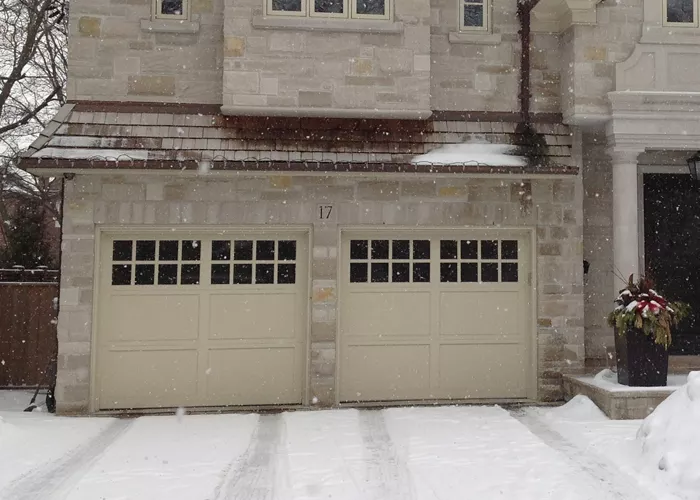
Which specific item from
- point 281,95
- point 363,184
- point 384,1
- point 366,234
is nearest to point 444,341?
point 366,234

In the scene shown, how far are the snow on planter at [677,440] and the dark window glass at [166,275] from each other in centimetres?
526

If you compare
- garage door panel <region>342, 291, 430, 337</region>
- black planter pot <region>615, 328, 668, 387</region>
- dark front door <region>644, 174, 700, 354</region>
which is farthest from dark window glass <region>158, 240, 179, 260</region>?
dark front door <region>644, 174, 700, 354</region>

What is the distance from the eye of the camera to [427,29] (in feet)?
24.0

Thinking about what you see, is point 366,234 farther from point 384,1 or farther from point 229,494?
point 229,494

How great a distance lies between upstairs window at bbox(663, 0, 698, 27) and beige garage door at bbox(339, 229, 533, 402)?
3284 mm

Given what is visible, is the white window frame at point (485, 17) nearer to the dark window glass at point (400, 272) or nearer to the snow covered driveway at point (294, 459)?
the dark window glass at point (400, 272)

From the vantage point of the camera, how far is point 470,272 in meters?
7.63

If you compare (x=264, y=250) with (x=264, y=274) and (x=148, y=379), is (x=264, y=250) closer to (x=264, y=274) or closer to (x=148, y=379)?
(x=264, y=274)

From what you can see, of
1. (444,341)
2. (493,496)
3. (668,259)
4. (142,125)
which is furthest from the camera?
(668,259)

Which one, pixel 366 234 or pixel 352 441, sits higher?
pixel 366 234

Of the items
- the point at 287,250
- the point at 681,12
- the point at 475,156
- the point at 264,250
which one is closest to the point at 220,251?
the point at 264,250

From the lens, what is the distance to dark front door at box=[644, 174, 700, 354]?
8.24m

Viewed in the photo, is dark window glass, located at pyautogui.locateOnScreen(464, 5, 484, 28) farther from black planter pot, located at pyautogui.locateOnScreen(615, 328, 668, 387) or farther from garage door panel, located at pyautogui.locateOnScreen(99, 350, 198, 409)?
garage door panel, located at pyautogui.locateOnScreen(99, 350, 198, 409)

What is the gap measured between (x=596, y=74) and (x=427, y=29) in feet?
6.94
